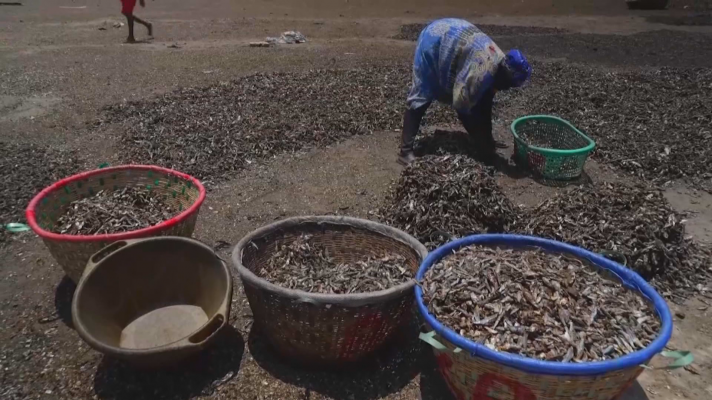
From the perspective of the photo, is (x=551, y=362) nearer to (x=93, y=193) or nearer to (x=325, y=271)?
(x=325, y=271)

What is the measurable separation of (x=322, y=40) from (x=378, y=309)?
9.53 m

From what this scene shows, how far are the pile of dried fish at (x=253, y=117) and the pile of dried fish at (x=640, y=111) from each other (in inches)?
66.0

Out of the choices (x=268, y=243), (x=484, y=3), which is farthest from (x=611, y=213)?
(x=484, y=3)

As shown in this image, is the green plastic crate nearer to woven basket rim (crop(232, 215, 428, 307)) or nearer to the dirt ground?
the dirt ground

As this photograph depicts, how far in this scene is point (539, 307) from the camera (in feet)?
7.68

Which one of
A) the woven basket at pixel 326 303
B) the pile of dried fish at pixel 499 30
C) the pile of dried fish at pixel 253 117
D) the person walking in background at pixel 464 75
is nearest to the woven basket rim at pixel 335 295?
the woven basket at pixel 326 303

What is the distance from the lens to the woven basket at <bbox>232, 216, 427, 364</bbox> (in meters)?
2.41

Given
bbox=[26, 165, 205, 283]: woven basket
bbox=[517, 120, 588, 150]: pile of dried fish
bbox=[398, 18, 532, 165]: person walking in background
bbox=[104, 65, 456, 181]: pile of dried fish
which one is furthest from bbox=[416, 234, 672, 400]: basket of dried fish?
bbox=[104, 65, 456, 181]: pile of dried fish

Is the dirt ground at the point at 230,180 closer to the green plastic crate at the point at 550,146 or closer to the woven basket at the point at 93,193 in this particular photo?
the green plastic crate at the point at 550,146

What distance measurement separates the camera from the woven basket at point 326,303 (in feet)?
7.92

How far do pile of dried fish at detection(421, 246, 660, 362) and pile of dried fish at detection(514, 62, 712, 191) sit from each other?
3170 millimetres

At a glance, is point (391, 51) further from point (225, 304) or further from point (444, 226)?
point (225, 304)

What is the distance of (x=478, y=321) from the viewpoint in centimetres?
228

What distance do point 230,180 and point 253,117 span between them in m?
1.38
